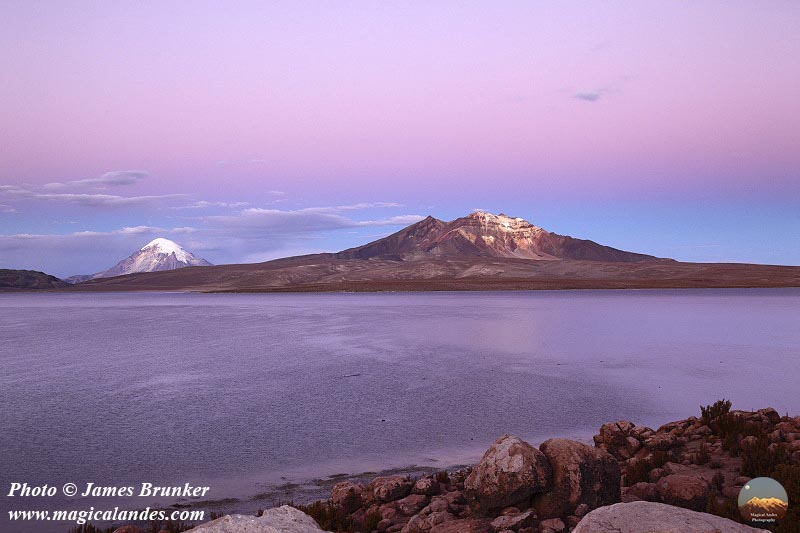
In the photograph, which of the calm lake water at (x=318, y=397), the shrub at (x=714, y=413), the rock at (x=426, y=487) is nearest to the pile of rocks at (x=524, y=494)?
the rock at (x=426, y=487)

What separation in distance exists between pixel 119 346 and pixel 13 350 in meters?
6.10

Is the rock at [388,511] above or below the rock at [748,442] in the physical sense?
below

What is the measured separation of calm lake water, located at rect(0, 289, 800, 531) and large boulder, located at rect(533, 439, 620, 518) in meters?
5.44

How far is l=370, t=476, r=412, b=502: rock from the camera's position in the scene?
11.0 meters

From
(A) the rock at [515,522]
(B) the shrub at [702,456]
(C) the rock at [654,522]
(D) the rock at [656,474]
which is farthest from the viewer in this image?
(B) the shrub at [702,456]

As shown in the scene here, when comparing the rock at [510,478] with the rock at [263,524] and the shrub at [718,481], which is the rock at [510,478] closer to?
the rock at [263,524]

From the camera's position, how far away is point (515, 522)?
885 cm

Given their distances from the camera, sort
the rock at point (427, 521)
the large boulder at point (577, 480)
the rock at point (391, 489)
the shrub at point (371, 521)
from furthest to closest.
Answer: the rock at point (391, 489) → the shrub at point (371, 521) → the rock at point (427, 521) → the large boulder at point (577, 480)

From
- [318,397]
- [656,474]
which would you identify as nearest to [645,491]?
[656,474]

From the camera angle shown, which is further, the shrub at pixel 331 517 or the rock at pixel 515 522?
the shrub at pixel 331 517

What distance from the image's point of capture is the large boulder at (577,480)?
920 cm

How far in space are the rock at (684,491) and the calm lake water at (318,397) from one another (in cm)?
563

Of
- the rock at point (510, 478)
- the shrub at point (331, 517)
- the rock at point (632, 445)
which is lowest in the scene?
the shrub at point (331, 517)

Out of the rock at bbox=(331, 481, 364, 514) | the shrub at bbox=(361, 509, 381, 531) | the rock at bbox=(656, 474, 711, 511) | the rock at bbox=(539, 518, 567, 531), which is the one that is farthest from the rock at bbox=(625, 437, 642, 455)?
the shrub at bbox=(361, 509, 381, 531)
